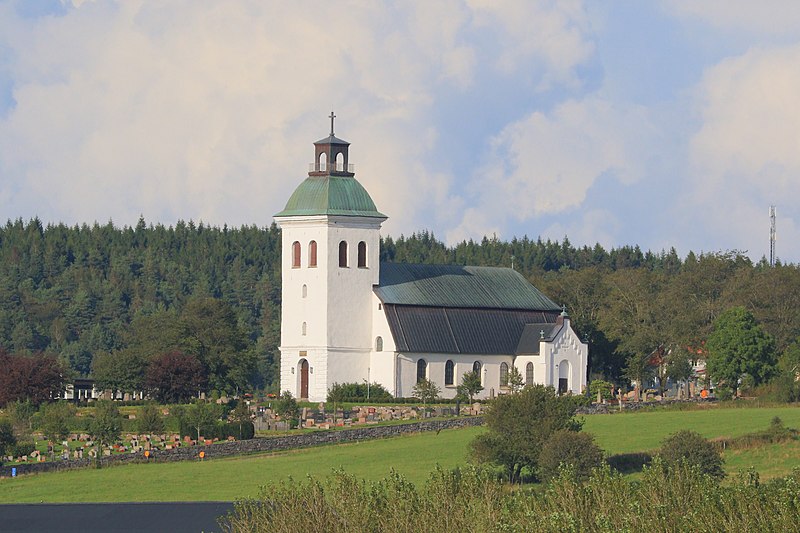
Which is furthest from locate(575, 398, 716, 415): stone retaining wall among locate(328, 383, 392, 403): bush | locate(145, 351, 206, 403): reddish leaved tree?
locate(145, 351, 206, 403): reddish leaved tree

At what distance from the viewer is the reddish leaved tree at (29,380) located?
81438mm

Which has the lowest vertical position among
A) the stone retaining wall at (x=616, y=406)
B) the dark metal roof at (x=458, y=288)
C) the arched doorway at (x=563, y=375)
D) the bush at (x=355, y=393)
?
the stone retaining wall at (x=616, y=406)

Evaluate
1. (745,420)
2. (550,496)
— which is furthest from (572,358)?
(550,496)

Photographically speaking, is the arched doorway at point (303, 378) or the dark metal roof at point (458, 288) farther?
the dark metal roof at point (458, 288)

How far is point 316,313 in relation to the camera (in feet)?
282

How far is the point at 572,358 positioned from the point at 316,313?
12.4 meters

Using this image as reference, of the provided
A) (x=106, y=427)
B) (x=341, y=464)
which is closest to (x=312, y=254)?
(x=106, y=427)

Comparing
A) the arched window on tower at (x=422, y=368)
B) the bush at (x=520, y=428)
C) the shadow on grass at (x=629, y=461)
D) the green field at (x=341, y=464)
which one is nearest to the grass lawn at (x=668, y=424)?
the green field at (x=341, y=464)

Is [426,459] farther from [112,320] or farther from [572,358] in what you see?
[112,320]

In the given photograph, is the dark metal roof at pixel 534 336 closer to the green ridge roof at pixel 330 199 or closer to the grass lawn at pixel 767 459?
the green ridge roof at pixel 330 199

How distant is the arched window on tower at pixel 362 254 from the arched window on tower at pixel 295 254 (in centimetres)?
291

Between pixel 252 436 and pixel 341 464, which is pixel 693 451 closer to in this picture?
pixel 341 464

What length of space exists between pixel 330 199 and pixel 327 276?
12.0ft

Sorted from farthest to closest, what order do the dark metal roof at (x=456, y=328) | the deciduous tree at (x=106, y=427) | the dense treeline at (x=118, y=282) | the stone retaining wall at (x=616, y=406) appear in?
the dense treeline at (x=118, y=282) < the dark metal roof at (x=456, y=328) < the stone retaining wall at (x=616, y=406) < the deciduous tree at (x=106, y=427)
